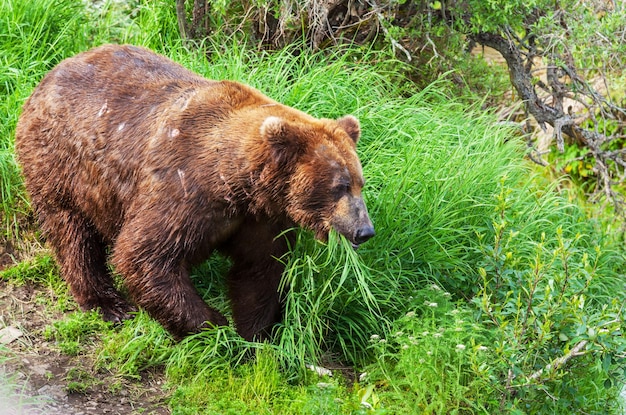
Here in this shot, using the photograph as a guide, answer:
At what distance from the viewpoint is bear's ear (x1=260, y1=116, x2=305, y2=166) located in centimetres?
477

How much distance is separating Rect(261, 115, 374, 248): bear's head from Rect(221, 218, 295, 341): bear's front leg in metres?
0.42

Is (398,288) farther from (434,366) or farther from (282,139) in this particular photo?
(282,139)

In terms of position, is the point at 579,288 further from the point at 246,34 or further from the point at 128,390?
the point at 246,34

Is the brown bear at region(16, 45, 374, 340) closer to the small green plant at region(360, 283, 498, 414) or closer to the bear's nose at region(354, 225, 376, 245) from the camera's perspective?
the bear's nose at region(354, 225, 376, 245)

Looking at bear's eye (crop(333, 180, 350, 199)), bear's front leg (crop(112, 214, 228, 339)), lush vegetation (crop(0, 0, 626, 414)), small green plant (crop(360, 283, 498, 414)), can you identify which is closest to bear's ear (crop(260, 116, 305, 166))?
bear's eye (crop(333, 180, 350, 199))

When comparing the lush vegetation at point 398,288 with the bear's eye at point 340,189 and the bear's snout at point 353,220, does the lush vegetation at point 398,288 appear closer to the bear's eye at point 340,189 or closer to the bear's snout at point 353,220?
the bear's snout at point 353,220

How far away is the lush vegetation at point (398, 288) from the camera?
15.6 feet

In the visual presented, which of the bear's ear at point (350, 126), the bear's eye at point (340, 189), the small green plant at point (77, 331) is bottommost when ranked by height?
the small green plant at point (77, 331)

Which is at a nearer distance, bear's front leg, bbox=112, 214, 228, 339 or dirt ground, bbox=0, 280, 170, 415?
dirt ground, bbox=0, 280, 170, 415

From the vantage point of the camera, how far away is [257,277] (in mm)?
5340

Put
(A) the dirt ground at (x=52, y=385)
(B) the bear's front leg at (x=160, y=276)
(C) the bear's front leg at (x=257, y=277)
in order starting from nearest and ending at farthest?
(A) the dirt ground at (x=52, y=385) → (B) the bear's front leg at (x=160, y=276) → (C) the bear's front leg at (x=257, y=277)

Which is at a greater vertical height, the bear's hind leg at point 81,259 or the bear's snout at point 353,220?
the bear's snout at point 353,220

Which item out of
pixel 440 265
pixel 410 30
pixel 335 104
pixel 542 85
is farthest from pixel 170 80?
pixel 542 85

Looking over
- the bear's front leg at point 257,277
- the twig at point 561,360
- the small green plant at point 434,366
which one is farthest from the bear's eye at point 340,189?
the twig at point 561,360
